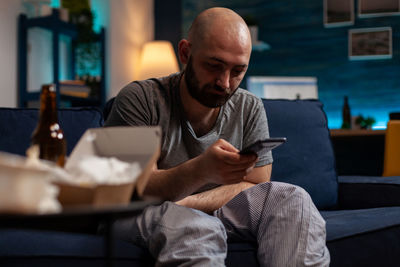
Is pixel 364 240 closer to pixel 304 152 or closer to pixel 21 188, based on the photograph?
pixel 304 152

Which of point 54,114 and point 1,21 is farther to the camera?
point 1,21

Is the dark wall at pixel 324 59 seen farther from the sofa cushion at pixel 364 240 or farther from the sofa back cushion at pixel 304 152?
the sofa cushion at pixel 364 240

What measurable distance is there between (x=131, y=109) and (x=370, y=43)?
2952mm

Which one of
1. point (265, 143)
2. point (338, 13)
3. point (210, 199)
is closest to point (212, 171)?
point (265, 143)

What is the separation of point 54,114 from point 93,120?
2.83 ft

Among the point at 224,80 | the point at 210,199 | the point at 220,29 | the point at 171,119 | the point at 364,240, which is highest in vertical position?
the point at 220,29

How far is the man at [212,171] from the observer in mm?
1110

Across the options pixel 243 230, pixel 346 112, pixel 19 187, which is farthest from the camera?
pixel 346 112

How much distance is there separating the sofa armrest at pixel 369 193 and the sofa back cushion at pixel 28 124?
39.1 inches

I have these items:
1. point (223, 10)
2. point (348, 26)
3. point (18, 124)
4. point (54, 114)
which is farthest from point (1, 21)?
point (348, 26)

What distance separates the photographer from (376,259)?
143 cm

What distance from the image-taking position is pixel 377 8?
381 centimetres

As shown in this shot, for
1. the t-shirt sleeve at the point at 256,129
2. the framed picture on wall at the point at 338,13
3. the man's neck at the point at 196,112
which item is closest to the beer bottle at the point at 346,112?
the framed picture on wall at the point at 338,13

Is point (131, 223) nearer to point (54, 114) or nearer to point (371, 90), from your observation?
point (54, 114)
